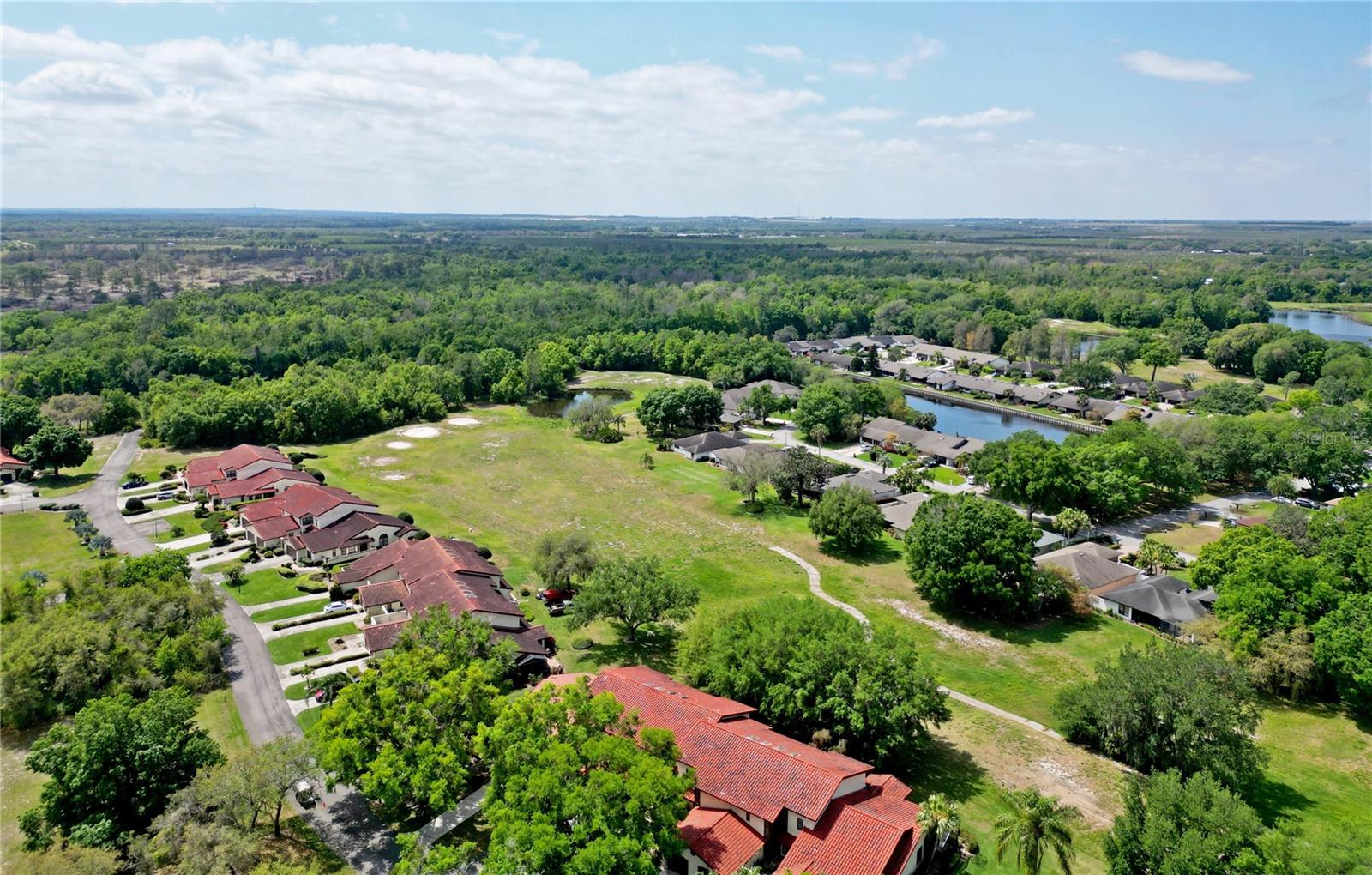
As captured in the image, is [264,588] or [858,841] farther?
[264,588]

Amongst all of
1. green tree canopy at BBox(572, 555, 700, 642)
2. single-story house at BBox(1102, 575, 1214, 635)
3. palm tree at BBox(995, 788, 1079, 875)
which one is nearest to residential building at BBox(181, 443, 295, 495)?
green tree canopy at BBox(572, 555, 700, 642)

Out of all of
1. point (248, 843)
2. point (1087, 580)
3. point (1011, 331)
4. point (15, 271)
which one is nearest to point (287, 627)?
point (248, 843)

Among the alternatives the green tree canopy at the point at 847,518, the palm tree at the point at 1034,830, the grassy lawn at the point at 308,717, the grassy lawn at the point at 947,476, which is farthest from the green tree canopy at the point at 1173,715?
the grassy lawn at the point at 947,476

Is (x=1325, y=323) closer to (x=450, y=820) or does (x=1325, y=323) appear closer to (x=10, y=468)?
(x=450, y=820)

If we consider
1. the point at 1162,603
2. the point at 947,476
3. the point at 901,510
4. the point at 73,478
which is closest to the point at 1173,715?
the point at 1162,603

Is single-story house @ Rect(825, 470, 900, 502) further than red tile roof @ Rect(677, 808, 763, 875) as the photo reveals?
Yes

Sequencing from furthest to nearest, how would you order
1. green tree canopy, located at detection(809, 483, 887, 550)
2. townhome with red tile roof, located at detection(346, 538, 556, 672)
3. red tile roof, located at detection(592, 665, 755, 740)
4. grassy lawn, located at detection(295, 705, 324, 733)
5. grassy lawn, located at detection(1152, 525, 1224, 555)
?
1. grassy lawn, located at detection(1152, 525, 1224, 555)
2. green tree canopy, located at detection(809, 483, 887, 550)
3. townhome with red tile roof, located at detection(346, 538, 556, 672)
4. grassy lawn, located at detection(295, 705, 324, 733)
5. red tile roof, located at detection(592, 665, 755, 740)

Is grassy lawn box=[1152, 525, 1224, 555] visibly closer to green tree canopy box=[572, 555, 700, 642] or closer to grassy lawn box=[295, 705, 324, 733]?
green tree canopy box=[572, 555, 700, 642]

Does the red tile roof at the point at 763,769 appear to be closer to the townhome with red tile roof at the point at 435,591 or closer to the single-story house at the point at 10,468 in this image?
the townhome with red tile roof at the point at 435,591
